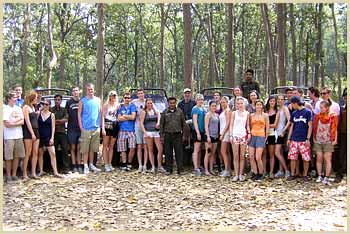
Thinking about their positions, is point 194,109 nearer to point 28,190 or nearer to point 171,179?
point 171,179

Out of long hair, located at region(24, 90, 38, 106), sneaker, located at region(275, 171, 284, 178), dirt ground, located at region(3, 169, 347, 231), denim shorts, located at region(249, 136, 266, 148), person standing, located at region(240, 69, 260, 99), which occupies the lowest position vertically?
dirt ground, located at region(3, 169, 347, 231)

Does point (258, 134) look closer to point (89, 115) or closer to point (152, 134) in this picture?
point (152, 134)

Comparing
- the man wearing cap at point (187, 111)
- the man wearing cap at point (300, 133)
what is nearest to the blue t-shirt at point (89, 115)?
the man wearing cap at point (187, 111)

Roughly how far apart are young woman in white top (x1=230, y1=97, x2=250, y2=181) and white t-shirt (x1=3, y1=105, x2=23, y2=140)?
14.7 ft

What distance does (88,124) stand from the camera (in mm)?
9812

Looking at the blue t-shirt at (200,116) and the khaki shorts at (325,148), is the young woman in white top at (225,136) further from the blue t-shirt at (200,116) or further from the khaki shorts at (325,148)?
the khaki shorts at (325,148)

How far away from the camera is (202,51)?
1865 inches

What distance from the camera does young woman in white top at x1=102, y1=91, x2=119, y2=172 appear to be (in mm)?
10250

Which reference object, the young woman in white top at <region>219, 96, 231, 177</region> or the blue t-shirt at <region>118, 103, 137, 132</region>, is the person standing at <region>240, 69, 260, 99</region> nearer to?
the young woman in white top at <region>219, 96, 231, 177</region>

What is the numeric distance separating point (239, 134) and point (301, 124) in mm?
1312

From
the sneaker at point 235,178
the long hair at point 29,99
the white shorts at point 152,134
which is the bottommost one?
the sneaker at point 235,178

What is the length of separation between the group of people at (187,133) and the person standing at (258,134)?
0.02 meters

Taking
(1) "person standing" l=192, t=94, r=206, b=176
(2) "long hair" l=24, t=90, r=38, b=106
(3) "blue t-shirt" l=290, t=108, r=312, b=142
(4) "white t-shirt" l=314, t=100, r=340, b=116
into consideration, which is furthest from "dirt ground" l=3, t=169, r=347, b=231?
(2) "long hair" l=24, t=90, r=38, b=106

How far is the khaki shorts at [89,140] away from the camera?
9.79 metres
